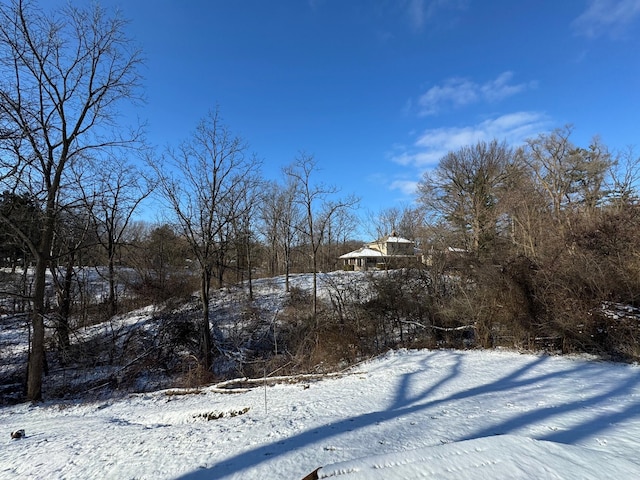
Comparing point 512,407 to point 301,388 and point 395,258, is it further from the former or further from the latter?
point 395,258

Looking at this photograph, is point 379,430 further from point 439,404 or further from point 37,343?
point 37,343

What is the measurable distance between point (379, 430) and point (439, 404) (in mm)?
1630

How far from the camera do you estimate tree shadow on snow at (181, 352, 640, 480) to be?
3.44 m

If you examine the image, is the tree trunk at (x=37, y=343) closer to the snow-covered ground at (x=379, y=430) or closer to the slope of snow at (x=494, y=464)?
the snow-covered ground at (x=379, y=430)

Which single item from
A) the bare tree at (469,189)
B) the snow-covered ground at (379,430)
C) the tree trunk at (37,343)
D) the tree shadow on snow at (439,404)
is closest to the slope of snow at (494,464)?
the snow-covered ground at (379,430)

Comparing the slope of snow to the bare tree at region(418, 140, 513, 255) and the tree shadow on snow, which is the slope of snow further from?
the bare tree at region(418, 140, 513, 255)

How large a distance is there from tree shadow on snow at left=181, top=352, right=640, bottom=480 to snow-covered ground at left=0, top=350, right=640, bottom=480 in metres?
0.02

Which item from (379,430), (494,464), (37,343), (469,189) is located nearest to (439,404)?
(379,430)

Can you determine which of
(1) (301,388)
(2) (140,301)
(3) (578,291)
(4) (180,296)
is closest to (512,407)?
(1) (301,388)

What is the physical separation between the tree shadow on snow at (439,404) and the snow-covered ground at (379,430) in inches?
0.8

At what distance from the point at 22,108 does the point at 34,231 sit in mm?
3768

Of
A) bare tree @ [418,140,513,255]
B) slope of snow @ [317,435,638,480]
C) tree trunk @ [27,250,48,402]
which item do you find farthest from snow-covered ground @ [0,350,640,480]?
bare tree @ [418,140,513,255]

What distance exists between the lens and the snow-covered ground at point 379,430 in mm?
2611

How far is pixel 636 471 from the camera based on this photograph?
242cm
